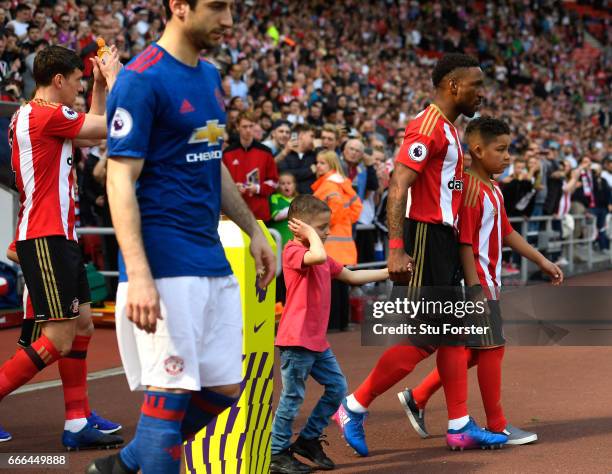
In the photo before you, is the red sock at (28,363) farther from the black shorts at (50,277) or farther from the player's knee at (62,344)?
the black shorts at (50,277)

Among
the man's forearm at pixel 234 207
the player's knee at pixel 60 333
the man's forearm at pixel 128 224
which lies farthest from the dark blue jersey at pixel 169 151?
the player's knee at pixel 60 333

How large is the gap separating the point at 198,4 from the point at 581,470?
315 cm

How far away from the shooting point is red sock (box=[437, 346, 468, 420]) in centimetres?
602

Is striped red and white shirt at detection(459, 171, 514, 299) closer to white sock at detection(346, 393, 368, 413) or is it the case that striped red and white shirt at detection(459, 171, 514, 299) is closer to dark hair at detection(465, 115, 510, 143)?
dark hair at detection(465, 115, 510, 143)

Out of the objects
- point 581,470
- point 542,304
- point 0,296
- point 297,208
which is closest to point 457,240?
point 297,208

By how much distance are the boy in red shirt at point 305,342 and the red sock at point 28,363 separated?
1326 mm

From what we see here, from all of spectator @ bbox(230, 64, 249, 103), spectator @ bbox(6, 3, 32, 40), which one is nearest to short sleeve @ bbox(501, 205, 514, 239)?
spectator @ bbox(6, 3, 32, 40)

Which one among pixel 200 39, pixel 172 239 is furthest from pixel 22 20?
pixel 172 239

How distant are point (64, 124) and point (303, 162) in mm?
6905

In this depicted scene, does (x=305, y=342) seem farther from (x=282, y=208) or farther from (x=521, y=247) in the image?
(x=282, y=208)

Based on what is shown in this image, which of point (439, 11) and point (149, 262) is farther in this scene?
point (439, 11)

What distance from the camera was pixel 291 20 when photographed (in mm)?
24344

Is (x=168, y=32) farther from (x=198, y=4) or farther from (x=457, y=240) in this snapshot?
(x=457, y=240)

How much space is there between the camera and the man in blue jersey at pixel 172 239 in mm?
3748
